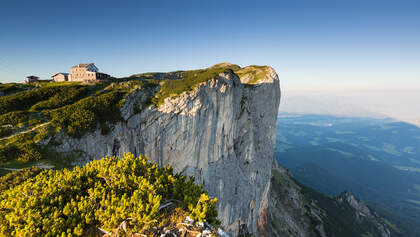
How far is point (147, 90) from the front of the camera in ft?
141

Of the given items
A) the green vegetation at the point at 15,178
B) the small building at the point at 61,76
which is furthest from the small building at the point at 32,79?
the green vegetation at the point at 15,178

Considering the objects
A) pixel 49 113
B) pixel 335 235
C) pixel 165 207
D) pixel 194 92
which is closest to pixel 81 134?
pixel 49 113

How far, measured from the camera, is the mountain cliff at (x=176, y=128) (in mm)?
29016

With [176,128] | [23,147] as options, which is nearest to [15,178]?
[23,147]

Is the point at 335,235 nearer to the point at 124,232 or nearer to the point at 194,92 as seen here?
the point at 194,92

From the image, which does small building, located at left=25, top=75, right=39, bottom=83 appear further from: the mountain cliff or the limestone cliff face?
the limestone cliff face

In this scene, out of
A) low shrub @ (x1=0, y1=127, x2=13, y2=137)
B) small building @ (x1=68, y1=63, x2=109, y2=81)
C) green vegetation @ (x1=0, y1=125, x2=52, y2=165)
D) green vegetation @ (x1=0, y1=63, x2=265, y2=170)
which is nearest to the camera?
green vegetation @ (x1=0, y1=125, x2=52, y2=165)

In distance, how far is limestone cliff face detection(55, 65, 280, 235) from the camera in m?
38.1

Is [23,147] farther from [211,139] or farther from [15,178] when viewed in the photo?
[211,139]

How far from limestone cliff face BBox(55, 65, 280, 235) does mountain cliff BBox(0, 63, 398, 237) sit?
0.20m

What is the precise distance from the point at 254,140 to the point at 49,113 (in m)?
50.2

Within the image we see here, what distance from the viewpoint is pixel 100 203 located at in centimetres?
955

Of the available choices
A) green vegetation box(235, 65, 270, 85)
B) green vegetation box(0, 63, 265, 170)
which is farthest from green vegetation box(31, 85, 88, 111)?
green vegetation box(235, 65, 270, 85)

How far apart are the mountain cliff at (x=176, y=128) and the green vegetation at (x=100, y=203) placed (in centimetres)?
1887
